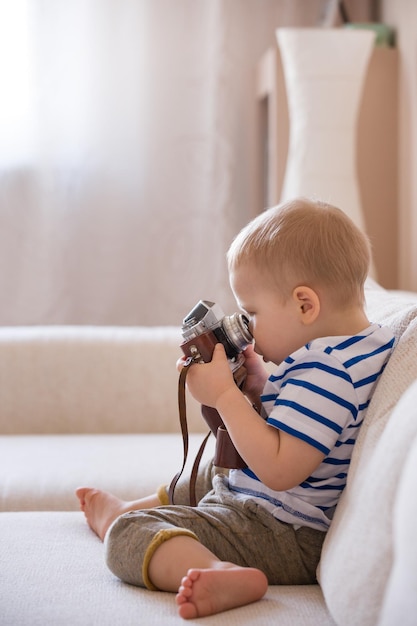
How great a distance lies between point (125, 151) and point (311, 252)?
6.74 feet

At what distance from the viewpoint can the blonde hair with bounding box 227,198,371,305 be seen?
1110 mm

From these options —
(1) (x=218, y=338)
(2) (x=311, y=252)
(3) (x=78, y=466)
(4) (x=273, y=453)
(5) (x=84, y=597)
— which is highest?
(2) (x=311, y=252)

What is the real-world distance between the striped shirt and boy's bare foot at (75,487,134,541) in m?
0.24

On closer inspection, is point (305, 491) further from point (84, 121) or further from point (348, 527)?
point (84, 121)

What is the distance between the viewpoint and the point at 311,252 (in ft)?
3.64

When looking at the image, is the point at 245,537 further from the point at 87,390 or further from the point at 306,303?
the point at 87,390

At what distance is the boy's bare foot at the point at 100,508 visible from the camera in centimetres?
127

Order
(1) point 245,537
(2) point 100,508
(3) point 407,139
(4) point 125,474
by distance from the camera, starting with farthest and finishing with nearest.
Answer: (3) point 407,139 → (4) point 125,474 → (2) point 100,508 → (1) point 245,537

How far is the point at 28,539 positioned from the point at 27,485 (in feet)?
1.18

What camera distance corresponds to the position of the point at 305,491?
1.12 meters

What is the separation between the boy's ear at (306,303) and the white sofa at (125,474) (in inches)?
4.7

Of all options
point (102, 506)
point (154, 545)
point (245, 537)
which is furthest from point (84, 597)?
point (102, 506)

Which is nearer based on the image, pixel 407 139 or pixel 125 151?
pixel 407 139

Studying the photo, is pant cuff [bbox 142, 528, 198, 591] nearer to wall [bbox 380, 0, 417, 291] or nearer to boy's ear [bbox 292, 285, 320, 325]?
boy's ear [bbox 292, 285, 320, 325]
